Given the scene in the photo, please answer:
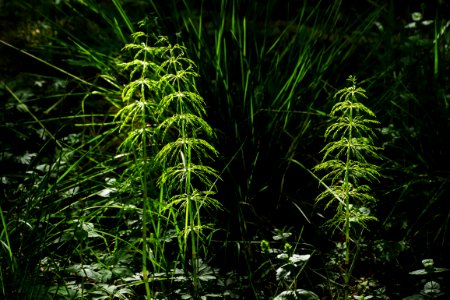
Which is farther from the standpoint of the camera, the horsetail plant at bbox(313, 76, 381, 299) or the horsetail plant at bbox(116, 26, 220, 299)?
the horsetail plant at bbox(313, 76, 381, 299)

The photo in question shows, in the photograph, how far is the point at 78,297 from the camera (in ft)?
5.20

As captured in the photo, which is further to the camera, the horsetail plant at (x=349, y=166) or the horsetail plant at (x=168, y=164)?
the horsetail plant at (x=349, y=166)

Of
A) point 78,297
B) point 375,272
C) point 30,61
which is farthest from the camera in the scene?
point 30,61

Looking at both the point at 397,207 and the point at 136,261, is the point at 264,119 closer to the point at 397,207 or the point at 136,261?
the point at 397,207

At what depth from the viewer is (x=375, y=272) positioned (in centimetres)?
195

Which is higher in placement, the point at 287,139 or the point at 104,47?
the point at 104,47

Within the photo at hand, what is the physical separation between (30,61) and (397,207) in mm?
2471

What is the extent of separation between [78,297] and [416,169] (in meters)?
1.59

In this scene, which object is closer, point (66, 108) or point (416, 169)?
point (416, 169)

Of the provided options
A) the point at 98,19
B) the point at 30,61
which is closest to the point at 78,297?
the point at 30,61

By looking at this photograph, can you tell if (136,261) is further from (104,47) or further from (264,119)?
(104,47)

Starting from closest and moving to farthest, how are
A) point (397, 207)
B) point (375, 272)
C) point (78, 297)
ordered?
point (78, 297), point (375, 272), point (397, 207)

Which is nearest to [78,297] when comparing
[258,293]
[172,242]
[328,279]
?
[172,242]

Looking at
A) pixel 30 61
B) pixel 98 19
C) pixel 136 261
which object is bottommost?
pixel 136 261
